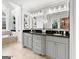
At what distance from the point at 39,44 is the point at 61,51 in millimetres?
1046

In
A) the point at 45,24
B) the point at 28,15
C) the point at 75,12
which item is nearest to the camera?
the point at 75,12

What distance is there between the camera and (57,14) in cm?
377

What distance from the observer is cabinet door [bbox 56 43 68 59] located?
2.83 metres

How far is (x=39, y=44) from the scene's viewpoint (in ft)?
12.6

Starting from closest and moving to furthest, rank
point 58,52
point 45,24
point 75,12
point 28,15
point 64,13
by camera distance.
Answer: point 75,12, point 58,52, point 64,13, point 28,15, point 45,24

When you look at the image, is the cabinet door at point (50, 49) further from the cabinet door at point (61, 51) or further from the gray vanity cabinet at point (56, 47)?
the cabinet door at point (61, 51)

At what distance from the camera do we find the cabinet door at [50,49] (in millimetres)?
3315

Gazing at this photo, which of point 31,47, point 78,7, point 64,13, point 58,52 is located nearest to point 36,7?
point 64,13

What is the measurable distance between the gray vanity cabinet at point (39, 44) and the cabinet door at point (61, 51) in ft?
2.43

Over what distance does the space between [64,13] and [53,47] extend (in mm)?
1184

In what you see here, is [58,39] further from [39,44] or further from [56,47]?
[39,44]

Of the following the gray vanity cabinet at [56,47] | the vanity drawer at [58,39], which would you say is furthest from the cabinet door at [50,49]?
the vanity drawer at [58,39]

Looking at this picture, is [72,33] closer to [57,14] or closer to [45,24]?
[57,14]

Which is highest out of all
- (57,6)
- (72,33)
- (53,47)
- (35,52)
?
(57,6)
